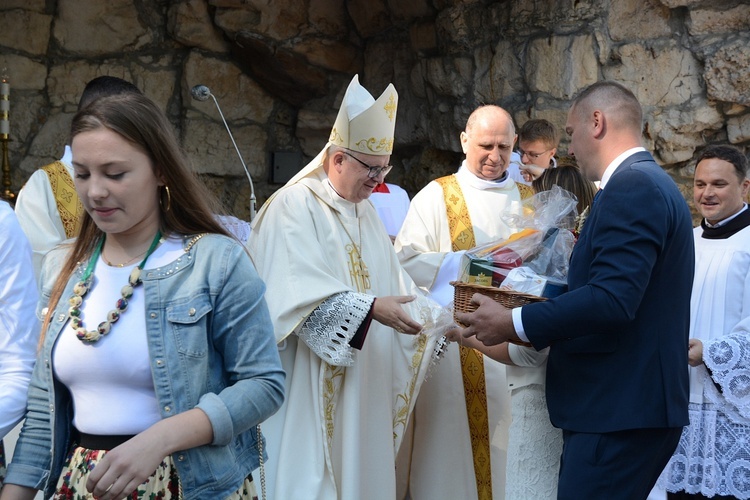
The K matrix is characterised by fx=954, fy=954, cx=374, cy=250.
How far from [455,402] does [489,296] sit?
5.00 feet

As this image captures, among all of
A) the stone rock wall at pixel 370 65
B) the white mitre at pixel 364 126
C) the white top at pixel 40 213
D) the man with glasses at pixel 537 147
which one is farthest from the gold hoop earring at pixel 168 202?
the stone rock wall at pixel 370 65

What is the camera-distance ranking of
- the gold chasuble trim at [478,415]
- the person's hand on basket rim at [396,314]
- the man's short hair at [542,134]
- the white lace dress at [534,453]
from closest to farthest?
the white lace dress at [534,453] < the person's hand on basket rim at [396,314] < the gold chasuble trim at [478,415] < the man's short hair at [542,134]

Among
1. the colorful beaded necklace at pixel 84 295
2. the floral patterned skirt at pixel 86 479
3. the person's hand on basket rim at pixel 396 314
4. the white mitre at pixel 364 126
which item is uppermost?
the white mitre at pixel 364 126

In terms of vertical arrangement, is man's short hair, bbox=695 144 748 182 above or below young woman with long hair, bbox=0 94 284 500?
above

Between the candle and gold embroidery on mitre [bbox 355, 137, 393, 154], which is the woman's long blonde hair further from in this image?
the candle

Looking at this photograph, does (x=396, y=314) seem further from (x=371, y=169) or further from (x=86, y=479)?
(x=86, y=479)

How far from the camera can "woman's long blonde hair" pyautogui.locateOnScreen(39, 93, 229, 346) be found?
194 cm

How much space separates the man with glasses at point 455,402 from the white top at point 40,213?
5.13 ft

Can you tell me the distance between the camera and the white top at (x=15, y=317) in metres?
2.11

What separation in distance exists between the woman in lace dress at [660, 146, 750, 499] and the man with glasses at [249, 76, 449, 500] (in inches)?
41.5

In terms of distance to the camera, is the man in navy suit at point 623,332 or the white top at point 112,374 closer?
the white top at point 112,374

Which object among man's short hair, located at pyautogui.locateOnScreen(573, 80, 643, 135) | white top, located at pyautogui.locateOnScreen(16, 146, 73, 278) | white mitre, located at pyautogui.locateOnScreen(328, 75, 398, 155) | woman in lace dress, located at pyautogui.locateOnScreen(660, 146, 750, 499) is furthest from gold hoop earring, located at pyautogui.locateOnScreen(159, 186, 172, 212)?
white top, located at pyautogui.locateOnScreen(16, 146, 73, 278)

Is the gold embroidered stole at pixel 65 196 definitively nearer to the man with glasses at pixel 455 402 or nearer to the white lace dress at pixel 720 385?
the man with glasses at pixel 455 402

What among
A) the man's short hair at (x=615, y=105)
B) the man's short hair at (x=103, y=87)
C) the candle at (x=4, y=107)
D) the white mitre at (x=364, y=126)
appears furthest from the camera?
the candle at (x=4, y=107)
